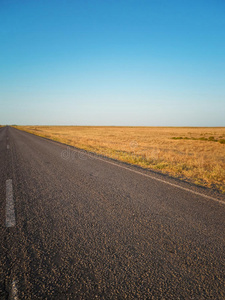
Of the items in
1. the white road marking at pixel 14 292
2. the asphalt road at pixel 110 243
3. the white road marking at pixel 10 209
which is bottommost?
the asphalt road at pixel 110 243

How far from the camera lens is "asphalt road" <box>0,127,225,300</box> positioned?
1.63 meters

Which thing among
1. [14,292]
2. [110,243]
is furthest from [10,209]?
[110,243]

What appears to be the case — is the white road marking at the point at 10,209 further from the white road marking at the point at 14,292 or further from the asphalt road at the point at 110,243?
the white road marking at the point at 14,292

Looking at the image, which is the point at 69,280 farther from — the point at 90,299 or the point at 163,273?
the point at 163,273

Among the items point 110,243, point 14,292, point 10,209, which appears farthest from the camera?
point 10,209

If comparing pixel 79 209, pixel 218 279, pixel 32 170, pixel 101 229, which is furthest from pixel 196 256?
pixel 32 170

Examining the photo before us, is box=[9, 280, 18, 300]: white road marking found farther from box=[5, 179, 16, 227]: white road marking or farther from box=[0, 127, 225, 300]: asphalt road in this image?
box=[5, 179, 16, 227]: white road marking

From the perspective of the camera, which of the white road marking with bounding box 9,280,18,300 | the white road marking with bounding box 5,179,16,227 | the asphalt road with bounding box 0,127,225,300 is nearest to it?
the white road marking with bounding box 9,280,18,300

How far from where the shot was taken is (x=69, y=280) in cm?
170

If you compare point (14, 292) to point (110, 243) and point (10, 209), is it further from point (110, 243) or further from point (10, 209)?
point (10, 209)

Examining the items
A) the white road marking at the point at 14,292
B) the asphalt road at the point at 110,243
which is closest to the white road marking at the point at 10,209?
the asphalt road at the point at 110,243

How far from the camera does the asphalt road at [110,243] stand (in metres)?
1.63

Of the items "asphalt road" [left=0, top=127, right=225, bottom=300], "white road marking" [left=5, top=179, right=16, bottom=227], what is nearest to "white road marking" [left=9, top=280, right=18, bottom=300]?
"asphalt road" [left=0, top=127, right=225, bottom=300]

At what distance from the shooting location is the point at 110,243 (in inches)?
89.3
